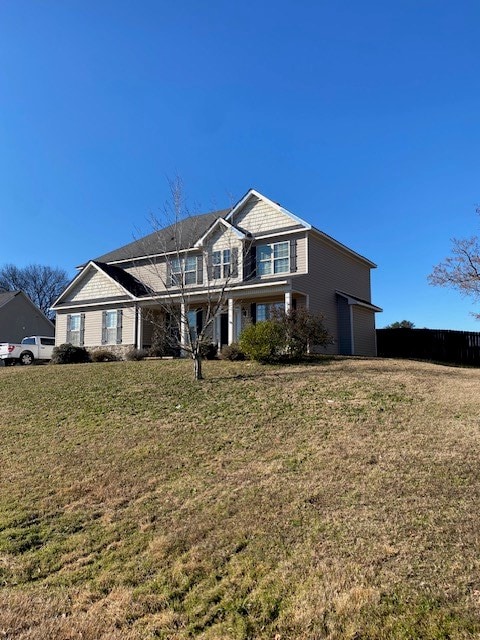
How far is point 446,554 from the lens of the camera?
4.16 m

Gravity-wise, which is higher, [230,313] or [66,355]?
[230,313]

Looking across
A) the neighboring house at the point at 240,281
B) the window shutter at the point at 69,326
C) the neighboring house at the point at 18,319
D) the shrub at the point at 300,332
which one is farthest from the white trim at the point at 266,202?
the neighboring house at the point at 18,319

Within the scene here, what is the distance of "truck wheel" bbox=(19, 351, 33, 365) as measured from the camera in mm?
24766

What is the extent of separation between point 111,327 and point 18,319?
19.1 metres

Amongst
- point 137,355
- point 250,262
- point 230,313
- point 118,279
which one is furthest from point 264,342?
point 118,279

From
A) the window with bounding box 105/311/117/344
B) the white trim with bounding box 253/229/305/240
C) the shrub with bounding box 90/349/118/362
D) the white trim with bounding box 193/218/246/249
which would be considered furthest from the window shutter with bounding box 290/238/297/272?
the window with bounding box 105/311/117/344

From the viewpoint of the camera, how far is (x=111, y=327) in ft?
82.6

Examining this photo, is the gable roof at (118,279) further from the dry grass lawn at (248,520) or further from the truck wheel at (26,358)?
the dry grass lawn at (248,520)

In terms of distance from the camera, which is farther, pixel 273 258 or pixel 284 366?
pixel 273 258

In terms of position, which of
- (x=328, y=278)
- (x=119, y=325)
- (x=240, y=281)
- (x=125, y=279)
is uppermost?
(x=125, y=279)

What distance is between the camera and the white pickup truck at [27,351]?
24172mm

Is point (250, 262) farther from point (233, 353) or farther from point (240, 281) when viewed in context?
point (233, 353)

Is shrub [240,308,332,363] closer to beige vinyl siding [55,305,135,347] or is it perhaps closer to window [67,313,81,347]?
beige vinyl siding [55,305,135,347]

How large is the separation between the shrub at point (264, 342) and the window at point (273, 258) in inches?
218
